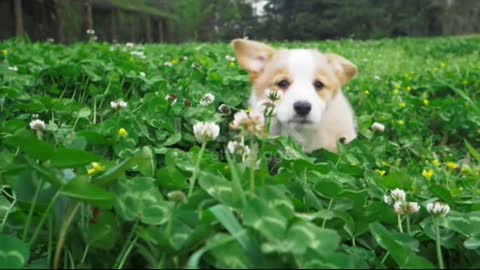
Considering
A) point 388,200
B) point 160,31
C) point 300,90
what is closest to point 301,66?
point 300,90

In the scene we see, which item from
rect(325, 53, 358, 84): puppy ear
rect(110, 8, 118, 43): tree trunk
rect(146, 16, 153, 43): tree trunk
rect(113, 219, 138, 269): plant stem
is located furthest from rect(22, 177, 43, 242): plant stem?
rect(146, 16, 153, 43): tree trunk

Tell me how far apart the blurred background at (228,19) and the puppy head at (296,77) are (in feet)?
11.9

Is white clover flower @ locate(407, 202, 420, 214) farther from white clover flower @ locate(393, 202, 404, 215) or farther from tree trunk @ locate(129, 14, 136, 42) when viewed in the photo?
tree trunk @ locate(129, 14, 136, 42)

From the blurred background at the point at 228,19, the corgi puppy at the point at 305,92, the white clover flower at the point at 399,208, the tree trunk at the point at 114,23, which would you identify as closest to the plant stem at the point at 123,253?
the white clover flower at the point at 399,208

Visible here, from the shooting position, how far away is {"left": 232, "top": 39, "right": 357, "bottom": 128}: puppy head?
2.72 m

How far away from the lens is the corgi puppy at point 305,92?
2.73 metres

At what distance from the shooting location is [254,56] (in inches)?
124

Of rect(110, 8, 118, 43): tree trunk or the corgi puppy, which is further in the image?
rect(110, 8, 118, 43): tree trunk

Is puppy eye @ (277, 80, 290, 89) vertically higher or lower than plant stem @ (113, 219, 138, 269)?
higher

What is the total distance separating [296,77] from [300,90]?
0.11m

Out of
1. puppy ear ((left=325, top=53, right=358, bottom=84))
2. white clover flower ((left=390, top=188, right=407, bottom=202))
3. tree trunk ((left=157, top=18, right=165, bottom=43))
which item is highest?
tree trunk ((left=157, top=18, right=165, bottom=43))

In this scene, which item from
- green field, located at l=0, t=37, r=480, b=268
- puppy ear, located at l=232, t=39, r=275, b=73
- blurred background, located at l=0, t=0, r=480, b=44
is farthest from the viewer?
blurred background, located at l=0, t=0, r=480, b=44

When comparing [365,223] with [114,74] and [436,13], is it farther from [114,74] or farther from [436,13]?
[436,13]

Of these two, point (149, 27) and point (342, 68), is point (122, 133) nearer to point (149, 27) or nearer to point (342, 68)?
point (342, 68)
